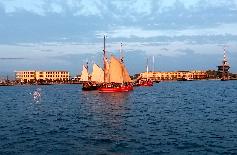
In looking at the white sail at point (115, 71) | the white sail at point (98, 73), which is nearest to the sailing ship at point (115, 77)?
the white sail at point (115, 71)

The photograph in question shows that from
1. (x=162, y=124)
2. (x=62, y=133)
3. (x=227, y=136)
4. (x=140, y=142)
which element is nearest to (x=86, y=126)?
(x=62, y=133)

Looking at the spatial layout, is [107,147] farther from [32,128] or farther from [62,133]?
[32,128]

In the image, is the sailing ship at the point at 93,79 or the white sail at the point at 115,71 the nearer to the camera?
the white sail at the point at 115,71

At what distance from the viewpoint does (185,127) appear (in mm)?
41875

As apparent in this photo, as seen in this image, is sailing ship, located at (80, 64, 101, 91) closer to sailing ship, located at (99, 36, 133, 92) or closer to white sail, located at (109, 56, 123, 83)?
sailing ship, located at (99, 36, 133, 92)

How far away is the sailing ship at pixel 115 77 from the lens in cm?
11059

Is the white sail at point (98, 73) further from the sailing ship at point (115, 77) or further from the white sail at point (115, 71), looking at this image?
the white sail at point (115, 71)

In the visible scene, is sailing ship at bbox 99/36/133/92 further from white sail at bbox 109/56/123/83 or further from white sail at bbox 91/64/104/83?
white sail at bbox 91/64/104/83

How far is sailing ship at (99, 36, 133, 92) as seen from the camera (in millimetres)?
110588

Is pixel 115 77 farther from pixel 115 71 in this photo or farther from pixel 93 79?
pixel 93 79

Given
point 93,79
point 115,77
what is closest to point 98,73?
point 93,79

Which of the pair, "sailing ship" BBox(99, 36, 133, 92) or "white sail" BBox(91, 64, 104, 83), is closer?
"sailing ship" BBox(99, 36, 133, 92)

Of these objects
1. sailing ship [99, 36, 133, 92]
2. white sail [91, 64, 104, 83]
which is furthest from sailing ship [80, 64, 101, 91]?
sailing ship [99, 36, 133, 92]

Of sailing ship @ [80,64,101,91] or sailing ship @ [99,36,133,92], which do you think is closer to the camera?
sailing ship @ [99,36,133,92]
